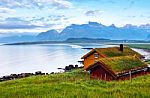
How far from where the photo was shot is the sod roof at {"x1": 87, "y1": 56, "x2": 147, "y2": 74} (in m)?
42.0

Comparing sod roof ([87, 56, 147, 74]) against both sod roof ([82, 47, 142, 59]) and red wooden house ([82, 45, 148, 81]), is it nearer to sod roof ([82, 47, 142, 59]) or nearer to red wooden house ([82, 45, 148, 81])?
red wooden house ([82, 45, 148, 81])

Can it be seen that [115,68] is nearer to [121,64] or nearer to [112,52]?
[121,64]

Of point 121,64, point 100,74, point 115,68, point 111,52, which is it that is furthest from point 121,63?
point 111,52

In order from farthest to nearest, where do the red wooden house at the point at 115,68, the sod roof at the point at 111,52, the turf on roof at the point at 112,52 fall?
the turf on roof at the point at 112,52 → the sod roof at the point at 111,52 → the red wooden house at the point at 115,68

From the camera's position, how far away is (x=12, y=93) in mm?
20656

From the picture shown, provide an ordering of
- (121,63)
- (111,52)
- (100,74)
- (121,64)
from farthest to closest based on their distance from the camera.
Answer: (111,52), (121,63), (121,64), (100,74)

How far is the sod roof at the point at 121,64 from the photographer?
1652 inches

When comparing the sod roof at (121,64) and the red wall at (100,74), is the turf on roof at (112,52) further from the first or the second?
the red wall at (100,74)

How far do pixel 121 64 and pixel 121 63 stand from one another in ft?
1.51

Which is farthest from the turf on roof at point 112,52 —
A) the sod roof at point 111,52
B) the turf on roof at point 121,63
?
the turf on roof at point 121,63

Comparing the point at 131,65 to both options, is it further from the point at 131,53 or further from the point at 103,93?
the point at 103,93

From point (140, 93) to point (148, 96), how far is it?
950 millimetres

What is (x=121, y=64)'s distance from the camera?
43812 millimetres

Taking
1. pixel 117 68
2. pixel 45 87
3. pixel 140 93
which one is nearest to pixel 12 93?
pixel 45 87
